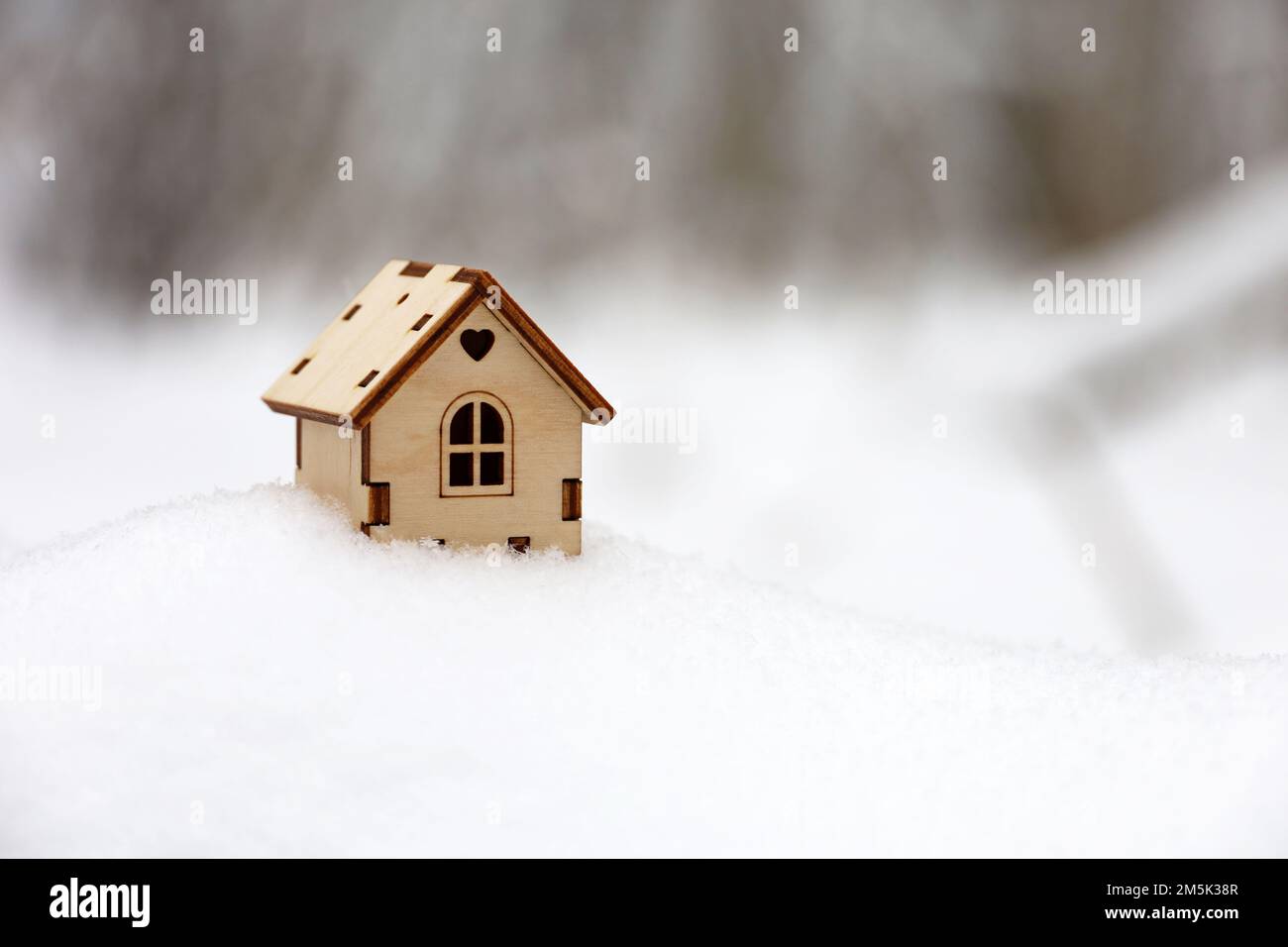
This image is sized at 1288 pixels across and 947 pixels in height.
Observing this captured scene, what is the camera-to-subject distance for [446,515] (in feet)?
9.16

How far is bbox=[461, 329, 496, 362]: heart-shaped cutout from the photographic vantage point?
2.78 m

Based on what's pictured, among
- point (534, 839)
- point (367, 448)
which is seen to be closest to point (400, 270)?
point (367, 448)

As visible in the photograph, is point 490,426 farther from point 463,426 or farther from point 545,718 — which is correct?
point 545,718

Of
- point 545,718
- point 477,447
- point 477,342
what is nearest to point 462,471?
point 477,447

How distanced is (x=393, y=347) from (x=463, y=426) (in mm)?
171

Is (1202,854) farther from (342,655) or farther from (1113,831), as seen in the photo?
(342,655)

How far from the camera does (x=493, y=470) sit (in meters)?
2.82

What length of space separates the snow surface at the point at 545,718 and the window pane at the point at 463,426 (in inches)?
7.4

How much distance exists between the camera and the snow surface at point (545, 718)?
216 centimetres

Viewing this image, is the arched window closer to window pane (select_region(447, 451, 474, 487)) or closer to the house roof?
window pane (select_region(447, 451, 474, 487))

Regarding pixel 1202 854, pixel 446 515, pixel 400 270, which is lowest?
pixel 1202 854

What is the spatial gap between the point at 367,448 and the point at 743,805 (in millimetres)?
878

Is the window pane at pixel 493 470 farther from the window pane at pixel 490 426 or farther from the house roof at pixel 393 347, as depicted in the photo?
the house roof at pixel 393 347

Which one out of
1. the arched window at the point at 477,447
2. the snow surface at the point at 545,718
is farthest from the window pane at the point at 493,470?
the snow surface at the point at 545,718
